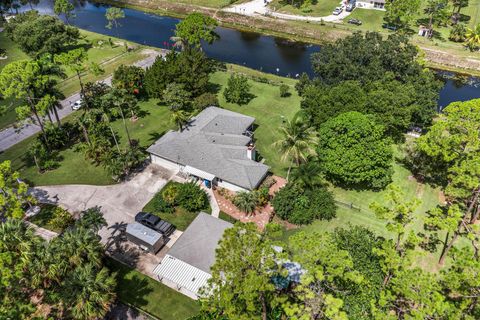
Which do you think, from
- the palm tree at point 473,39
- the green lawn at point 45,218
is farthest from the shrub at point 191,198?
the palm tree at point 473,39

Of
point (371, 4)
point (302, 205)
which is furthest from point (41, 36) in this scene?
point (371, 4)

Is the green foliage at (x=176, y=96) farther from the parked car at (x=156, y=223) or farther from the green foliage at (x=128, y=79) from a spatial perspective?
the parked car at (x=156, y=223)

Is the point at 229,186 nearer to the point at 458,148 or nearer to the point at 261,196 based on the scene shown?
the point at 261,196

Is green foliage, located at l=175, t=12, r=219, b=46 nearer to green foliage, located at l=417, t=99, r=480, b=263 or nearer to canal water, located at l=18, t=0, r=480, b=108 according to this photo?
canal water, located at l=18, t=0, r=480, b=108

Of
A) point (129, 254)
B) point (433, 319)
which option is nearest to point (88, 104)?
point (129, 254)

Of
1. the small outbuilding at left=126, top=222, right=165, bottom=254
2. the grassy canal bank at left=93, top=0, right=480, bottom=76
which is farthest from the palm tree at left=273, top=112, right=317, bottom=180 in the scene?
the grassy canal bank at left=93, top=0, right=480, bottom=76

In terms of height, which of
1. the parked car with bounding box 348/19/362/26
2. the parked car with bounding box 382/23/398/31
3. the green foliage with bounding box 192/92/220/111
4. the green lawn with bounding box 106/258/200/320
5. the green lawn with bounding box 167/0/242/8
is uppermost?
the green lawn with bounding box 167/0/242/8
